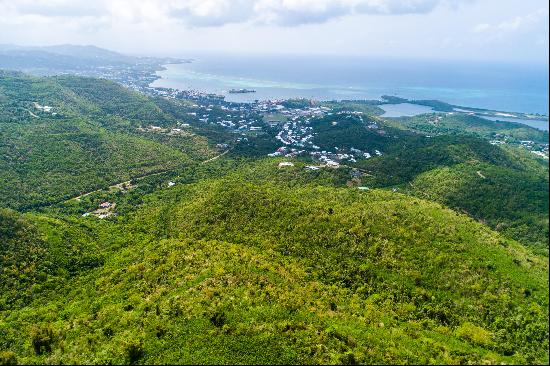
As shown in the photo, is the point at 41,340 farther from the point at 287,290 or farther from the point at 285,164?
the point at 285,164

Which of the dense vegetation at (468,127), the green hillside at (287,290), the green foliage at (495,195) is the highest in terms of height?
the dense vegetation at (468,127)

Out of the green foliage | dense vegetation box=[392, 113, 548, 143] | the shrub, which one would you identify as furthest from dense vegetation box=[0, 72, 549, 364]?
dense vegetation box=[392, 113, 548, 143]

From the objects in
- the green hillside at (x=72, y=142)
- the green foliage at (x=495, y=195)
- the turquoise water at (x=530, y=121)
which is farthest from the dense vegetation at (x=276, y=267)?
the turquoise water at (x=530, y=121)

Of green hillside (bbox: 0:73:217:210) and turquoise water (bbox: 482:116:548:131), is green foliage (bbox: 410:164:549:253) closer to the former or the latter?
green hillside (bbox: 0:73:217:210)

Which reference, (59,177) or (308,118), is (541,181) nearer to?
(59,177)

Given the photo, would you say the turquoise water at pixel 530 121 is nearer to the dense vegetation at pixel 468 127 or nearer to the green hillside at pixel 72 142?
the dense vegetation at pixel 468 127

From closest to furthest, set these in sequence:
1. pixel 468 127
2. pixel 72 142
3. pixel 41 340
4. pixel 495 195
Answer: pixel 41 340, pixel 495 195, pixel 72 142, pixel 468 127

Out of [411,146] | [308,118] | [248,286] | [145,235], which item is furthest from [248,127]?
[248,286]

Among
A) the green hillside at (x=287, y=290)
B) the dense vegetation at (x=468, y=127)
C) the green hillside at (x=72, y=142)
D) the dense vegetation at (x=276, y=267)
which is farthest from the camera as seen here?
the dense vegetation at (x=468, y=127)

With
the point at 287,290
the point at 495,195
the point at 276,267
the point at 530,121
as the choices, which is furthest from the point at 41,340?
the point at 530,121
